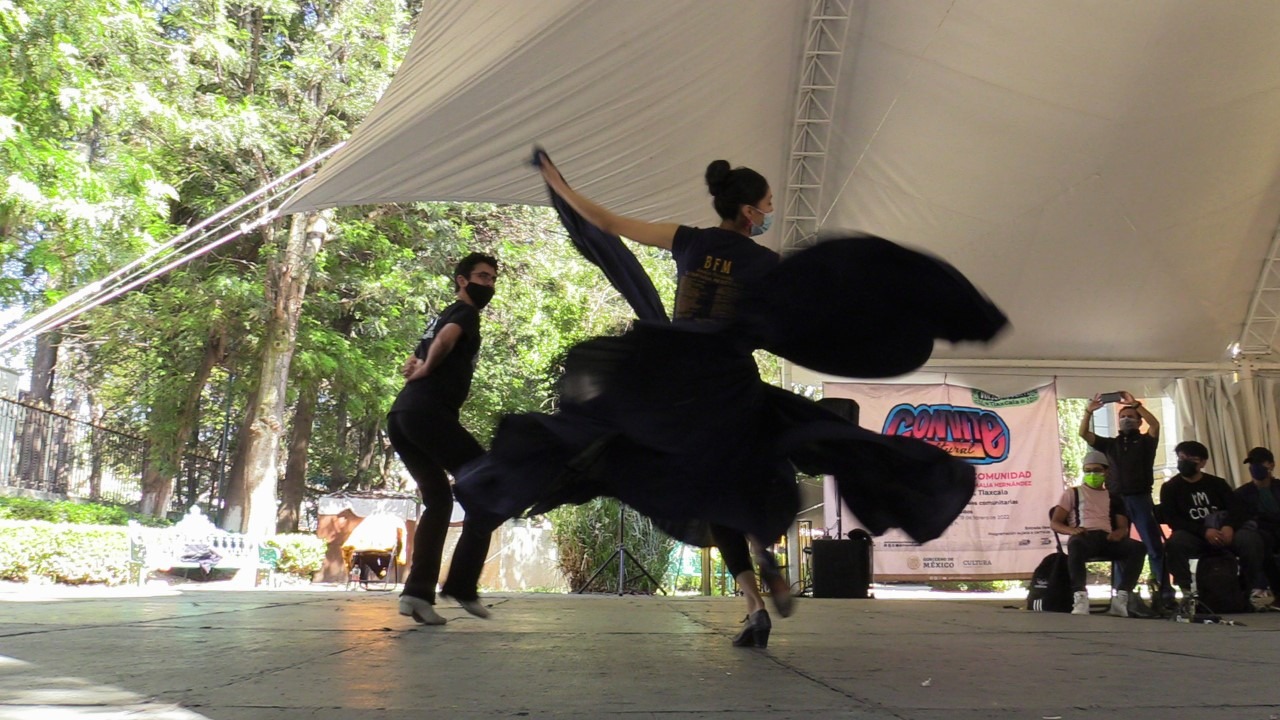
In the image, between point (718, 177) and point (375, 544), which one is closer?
point (718, 177)

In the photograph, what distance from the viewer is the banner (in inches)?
453

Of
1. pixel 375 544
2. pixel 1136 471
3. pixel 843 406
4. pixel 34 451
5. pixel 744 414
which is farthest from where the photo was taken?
pixel 375 544

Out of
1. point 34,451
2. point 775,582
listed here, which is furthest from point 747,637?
point 34,451

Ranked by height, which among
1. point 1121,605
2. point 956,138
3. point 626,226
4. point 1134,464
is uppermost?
point 956,138

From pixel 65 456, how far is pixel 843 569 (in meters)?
11.2

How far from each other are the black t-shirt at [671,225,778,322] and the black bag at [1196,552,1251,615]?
575cm

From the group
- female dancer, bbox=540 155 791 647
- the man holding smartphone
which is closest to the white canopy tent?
the man holding smartphone

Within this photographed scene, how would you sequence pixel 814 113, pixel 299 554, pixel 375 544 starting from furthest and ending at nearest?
pixel 299 554 → pixel 375 544 → pixel 814 113

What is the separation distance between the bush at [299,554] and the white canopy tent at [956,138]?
996cm

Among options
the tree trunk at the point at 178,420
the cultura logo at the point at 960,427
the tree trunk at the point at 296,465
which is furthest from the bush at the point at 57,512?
the cultura logo at the point at 960,427

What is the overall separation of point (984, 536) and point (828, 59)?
17.8 ft

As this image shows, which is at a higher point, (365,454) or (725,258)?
(365,454)

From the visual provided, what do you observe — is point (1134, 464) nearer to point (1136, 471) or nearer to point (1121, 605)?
point (1136, 471)

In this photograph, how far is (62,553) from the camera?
11.5 m
